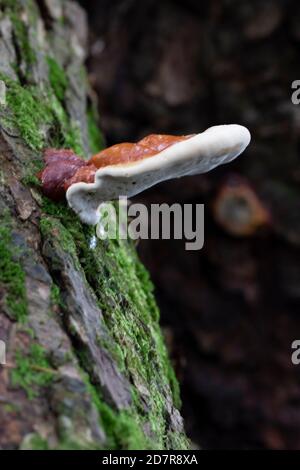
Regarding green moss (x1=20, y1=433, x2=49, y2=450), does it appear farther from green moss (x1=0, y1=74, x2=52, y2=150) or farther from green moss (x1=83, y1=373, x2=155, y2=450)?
green moss (x1=0, y1=74, x2=52, y2=150)

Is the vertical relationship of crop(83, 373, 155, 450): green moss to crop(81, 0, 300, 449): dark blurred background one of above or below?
below

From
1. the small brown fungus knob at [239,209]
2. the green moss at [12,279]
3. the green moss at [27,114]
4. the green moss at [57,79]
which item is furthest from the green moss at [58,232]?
the small brown fungus knob at [239,209]

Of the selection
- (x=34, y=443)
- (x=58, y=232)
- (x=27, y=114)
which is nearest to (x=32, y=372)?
(x=34, y=443)

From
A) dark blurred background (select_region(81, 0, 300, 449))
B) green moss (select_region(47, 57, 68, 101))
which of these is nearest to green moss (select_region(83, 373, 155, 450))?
green moss (select_region(47, 57, 68, 101))

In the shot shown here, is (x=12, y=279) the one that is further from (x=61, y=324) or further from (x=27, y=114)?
(x=27, y=114)

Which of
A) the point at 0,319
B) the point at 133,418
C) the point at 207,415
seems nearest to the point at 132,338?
the point at 133,418

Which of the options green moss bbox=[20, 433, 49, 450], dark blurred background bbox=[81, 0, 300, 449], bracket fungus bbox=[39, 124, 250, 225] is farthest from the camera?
dark blurred background bbox=[81, 0, 300, 449]

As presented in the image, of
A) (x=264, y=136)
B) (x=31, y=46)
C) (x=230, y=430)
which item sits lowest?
(x=230, y=430)
